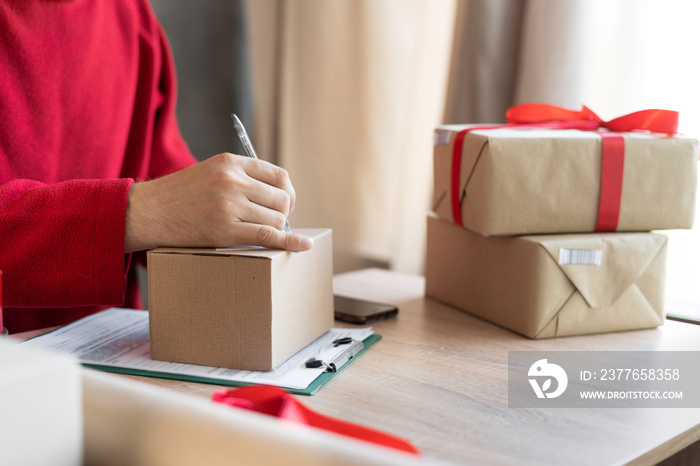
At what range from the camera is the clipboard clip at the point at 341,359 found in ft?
2.30

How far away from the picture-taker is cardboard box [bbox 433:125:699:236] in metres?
0.86

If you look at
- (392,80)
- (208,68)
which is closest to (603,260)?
(392,80)

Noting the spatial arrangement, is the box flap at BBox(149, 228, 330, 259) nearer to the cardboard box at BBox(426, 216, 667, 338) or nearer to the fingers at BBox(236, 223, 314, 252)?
the fingers at BBox(236, 223, 314, 252)

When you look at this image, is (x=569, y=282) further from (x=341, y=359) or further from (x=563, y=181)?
(x=341, y=359)

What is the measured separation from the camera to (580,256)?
86 centimetres

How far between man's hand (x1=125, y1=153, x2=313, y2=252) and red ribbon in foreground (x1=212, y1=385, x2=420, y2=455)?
0.26 metres

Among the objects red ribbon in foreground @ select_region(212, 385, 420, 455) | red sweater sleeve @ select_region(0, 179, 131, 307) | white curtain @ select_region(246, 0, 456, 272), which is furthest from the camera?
white curtain @ select_region(246, 0, 456, 272)

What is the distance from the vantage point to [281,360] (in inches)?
27.7

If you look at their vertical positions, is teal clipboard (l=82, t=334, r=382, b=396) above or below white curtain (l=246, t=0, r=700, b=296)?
below

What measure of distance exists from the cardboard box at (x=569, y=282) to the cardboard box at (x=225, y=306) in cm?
31

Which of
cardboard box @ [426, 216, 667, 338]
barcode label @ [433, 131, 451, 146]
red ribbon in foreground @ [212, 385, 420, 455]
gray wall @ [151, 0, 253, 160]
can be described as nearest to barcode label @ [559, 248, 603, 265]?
cardboard box @ [426, 216, 667, 338]

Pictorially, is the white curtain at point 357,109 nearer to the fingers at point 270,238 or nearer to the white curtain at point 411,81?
the white curtain at point 411,81

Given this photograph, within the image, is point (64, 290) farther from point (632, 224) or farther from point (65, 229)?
point (632, 224)

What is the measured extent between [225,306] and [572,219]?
19.2 inches
